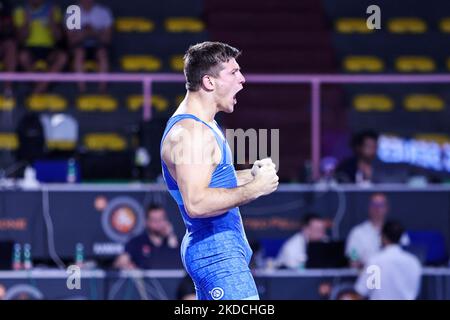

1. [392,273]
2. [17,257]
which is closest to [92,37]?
[17,257]

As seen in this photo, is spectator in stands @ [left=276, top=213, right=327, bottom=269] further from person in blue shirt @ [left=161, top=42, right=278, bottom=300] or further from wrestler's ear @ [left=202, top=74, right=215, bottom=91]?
wrestler's ear @ [left=202, top=74, right=215, bottom=91]

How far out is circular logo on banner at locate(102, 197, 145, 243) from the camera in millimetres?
11008

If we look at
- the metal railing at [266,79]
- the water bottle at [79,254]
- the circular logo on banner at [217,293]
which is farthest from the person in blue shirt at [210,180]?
the metal railing at [266,79]

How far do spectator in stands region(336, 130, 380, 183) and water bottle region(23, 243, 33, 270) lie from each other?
299 centimetres

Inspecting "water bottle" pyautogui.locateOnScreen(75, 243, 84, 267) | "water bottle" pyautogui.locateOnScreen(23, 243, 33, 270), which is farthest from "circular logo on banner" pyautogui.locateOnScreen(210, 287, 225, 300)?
"water bottle" pyautogui.locateOnScreen(75, 243, 84, 267)

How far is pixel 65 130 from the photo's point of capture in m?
12.0

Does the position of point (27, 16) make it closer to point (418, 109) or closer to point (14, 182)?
point (14, 182)

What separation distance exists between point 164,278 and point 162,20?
21.4ft

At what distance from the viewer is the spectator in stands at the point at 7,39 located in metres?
13.9

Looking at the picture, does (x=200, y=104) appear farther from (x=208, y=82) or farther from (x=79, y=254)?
(x=79, y=254)

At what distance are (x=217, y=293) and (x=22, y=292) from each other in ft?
13.7

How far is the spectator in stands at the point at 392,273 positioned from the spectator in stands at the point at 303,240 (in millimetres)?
718

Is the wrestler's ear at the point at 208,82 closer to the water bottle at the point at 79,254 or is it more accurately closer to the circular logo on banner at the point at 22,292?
the circular logo on banner at the point at 22,292
